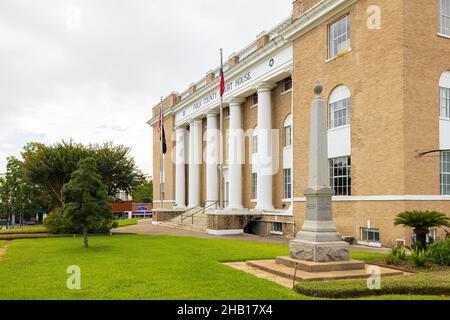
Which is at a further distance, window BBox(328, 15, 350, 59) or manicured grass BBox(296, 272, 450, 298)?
window BBox(328, 15, 350, 59)

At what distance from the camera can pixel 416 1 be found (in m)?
18.8

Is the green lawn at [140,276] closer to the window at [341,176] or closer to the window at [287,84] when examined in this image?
the window at [341,176]

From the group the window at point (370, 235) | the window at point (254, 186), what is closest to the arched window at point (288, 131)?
the window at point (254, 186)

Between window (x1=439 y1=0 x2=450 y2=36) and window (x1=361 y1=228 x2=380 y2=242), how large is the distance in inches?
356

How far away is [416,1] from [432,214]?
9.48 m

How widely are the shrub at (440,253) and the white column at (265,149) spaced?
15571 mm

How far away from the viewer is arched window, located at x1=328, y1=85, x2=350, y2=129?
21.8m

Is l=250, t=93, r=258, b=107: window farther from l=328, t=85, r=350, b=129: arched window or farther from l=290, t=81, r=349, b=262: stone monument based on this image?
l=290, t=81, r=349, b=262: stone monument

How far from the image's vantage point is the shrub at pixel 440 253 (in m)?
13.1

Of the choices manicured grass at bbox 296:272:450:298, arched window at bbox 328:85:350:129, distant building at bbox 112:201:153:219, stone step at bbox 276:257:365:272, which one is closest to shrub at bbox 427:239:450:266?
stone step at bbox 276:257:365:272

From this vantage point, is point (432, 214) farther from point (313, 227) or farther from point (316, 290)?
point (316, 290)

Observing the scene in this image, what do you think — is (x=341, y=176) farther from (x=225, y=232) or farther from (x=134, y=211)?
(x=134, y=211)

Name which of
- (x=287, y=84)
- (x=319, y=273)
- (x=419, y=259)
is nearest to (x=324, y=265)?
(x=319, y=273)
